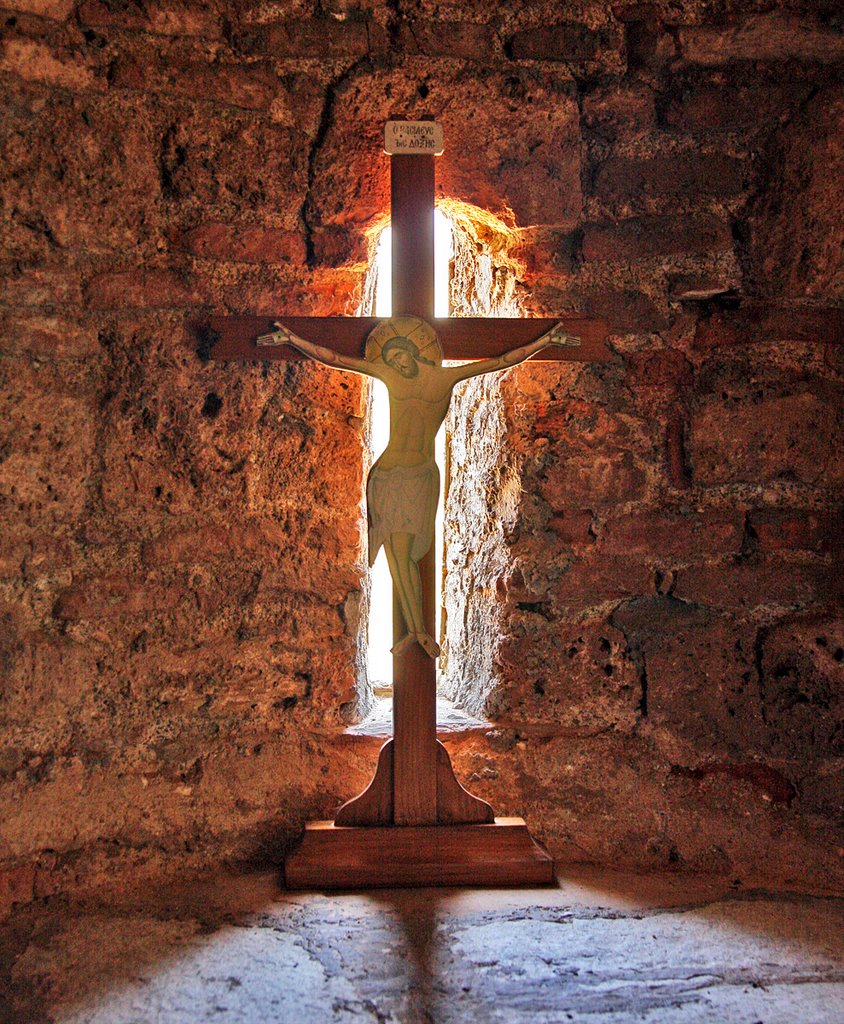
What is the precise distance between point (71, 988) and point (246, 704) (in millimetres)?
628

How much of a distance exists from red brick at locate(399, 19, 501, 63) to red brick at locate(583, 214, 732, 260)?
1.48 ft

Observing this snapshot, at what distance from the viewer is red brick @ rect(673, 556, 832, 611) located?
6.45 feet

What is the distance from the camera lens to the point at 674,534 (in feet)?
6.56

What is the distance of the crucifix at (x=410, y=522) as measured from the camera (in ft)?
5.76

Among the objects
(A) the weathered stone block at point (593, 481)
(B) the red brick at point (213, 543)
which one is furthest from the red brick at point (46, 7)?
(A) the weathered stone block at point (593, 481)

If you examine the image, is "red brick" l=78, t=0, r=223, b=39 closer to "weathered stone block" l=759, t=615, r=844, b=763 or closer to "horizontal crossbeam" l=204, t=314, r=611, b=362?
"horizontal crossbeam" l=204, t=314, r=611, b=362

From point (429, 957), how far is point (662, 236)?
5.03ft

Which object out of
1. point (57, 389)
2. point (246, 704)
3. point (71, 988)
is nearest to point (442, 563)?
point (246, 704)

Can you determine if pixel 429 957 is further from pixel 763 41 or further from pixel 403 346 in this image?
pixel 763 41

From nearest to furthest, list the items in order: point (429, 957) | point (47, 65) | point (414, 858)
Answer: point (429, 957)
point (414, 858)
point (47, 65)

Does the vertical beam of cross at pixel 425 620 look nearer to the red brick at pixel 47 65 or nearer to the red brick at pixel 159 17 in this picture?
the red brick at pixel 159 17

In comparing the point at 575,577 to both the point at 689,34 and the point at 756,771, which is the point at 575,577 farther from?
the point at 689,34

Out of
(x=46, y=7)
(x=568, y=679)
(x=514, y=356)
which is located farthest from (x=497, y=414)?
(x=46, y=7)

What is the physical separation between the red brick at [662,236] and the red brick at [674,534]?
1.91 ft
